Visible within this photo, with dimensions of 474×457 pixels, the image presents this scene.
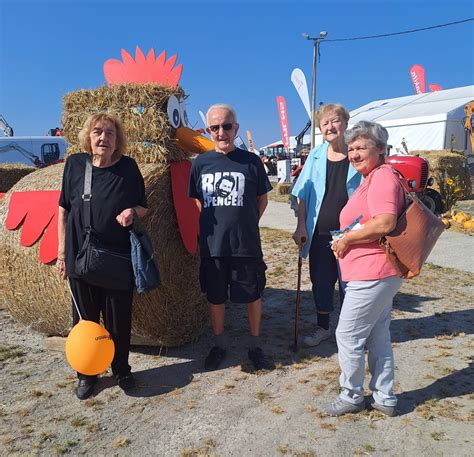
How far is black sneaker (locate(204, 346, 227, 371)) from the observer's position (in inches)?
129

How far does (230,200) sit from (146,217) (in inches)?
23.9

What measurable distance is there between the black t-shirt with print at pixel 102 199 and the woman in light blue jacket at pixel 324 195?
1250mm

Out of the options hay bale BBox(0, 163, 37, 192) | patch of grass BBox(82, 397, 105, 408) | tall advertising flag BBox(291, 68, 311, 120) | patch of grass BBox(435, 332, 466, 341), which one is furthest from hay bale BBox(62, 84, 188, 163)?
tall advertising flag BBox(291, 68, 311, 120)

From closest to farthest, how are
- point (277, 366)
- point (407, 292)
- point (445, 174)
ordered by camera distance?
point (277, 366), point (407, 292), point (445, 174)

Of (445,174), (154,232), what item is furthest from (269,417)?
(445,174)

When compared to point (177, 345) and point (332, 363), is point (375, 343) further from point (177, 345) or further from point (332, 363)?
point (177, 345)

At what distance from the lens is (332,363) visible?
334 centimetres

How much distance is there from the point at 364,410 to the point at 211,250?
51.9 inches

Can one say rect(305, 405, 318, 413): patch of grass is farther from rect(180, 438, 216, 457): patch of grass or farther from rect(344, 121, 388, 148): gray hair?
rect(344, 121, 388, 148): gray hair

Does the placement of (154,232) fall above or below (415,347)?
above

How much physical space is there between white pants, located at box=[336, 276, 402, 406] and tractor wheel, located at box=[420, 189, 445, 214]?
8.56 m

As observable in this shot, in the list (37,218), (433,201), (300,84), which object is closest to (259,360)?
(37,218)

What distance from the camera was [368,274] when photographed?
7.94 feet

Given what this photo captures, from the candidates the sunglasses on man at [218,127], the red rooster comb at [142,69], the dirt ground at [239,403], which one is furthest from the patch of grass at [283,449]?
the red rooster comb at [142,69]
